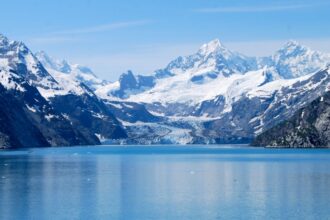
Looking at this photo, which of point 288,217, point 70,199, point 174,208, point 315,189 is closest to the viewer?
point 288,217

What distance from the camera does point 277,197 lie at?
498 feet

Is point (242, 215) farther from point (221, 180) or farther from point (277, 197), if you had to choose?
point (221, 180)

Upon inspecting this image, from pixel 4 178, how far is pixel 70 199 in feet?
180

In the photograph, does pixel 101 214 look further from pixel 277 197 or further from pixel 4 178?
pixel 4 178

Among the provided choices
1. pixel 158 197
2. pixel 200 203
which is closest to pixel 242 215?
pixel 200 203

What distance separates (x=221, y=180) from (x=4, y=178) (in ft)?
181

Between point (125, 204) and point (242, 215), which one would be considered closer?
point (242, 215)

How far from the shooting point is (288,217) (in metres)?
126

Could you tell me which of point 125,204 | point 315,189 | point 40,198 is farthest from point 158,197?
point 315,189

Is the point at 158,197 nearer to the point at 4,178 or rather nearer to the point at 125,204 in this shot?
the point at 125,204

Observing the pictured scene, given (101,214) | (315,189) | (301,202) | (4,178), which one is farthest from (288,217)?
(4,178)

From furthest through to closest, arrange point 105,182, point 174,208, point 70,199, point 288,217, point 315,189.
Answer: point 105,182 < point 315,189 < point 70,199 < point 174,208 < point 288,217

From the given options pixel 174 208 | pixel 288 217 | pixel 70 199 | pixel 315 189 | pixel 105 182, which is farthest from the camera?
pixel 105 182

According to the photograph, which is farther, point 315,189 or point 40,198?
point 315,189
